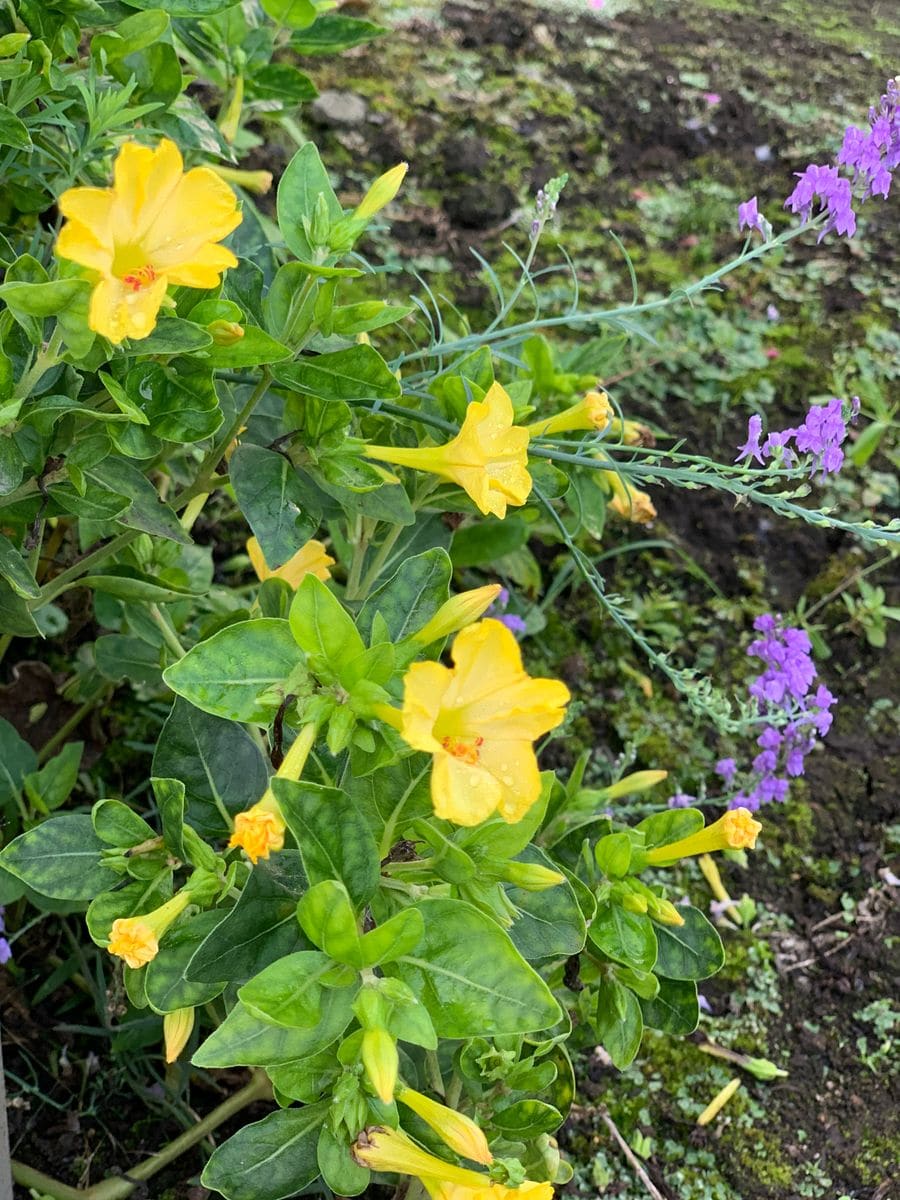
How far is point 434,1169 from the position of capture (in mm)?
1057

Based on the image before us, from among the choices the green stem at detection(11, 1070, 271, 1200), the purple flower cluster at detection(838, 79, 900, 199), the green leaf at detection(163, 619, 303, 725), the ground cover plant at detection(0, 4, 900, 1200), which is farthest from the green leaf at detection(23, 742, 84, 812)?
the purple flower cluster at detection(838, 79, 900, 199)

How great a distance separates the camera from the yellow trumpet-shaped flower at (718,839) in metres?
1.26

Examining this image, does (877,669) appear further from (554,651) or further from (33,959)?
(33,959)

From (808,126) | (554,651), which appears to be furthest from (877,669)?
(808,126)

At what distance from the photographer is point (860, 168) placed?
1.46 m

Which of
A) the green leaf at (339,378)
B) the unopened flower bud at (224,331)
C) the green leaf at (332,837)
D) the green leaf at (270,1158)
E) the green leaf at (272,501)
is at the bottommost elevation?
the green leaf at (270,1158)

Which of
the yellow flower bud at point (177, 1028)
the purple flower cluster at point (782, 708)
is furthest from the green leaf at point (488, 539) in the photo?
the yellow flower bud at point (177, 1028)

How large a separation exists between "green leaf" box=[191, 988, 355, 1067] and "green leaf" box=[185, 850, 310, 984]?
0.10 metres

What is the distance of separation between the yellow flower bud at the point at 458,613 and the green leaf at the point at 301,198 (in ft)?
1.50

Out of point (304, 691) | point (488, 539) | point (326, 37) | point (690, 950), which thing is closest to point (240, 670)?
point (304, 691)

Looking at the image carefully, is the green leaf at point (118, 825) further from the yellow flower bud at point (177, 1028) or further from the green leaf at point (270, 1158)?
the green leaf at point (270, 1158)

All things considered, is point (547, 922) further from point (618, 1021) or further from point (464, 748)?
point (464, 748)

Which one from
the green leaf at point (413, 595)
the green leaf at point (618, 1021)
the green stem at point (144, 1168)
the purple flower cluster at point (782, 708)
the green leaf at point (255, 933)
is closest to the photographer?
the green leaf at point (255, 933)

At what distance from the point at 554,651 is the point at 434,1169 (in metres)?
1.39
